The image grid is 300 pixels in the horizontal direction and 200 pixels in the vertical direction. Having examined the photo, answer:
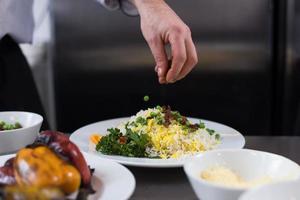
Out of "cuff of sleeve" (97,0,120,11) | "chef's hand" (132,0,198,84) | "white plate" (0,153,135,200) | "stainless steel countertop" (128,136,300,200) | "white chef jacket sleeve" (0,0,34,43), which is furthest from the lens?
"white chef jacket sleeve" (0,0,34,43)

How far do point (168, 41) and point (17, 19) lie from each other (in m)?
0.76

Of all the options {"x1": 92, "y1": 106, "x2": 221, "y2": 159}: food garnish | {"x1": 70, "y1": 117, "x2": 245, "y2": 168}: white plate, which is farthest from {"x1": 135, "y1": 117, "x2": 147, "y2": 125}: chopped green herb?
{"x1": 70, "y1": 117, "x2": 245, "y2": 168}: white plate

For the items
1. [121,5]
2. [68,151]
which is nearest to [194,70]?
[121,5]

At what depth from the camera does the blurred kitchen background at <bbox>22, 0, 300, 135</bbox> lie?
7.59 feet

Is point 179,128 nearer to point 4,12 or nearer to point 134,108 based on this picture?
point 4,12

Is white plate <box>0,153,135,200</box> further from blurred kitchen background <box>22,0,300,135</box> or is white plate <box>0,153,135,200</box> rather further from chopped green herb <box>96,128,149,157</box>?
blurred kitchen background <box>22,0,300,135</box>

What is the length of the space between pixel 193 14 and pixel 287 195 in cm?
167

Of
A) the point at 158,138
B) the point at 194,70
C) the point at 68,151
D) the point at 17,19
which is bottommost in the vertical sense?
the point at 194,70

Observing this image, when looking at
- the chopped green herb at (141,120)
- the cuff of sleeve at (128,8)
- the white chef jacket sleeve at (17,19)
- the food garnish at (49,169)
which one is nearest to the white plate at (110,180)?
the food garnish at (49,169)

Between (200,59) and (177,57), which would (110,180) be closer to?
(177,57)

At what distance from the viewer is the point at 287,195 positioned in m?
0.74

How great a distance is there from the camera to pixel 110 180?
2.94 feet

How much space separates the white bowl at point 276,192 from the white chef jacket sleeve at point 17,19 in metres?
1.29

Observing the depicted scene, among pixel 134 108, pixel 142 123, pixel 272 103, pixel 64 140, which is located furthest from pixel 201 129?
pixel 272 103
